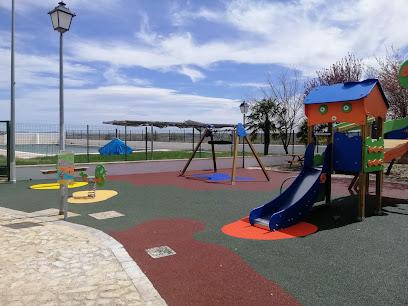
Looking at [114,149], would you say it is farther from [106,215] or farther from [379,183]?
[379,183]

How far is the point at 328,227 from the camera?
5.95m

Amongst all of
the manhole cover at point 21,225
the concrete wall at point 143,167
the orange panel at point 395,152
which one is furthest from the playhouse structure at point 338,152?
the concrete wall at point 143,167

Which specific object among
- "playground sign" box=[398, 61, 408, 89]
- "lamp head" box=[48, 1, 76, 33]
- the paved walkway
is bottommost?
the paved walkway

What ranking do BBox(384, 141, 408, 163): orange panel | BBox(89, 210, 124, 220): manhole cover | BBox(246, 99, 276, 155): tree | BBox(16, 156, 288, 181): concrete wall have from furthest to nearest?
BBox(246, 99, 276, 155): tree
BBox(16, 156, 288, 181): concrete wall
BBox(384, 141, 408, 163): orange panel
BBox(89, 210, 124, 220): manhole cover

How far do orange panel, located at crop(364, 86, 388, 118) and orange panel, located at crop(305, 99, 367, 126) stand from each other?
0.13 metres

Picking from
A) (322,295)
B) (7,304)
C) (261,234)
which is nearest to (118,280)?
(7,304)

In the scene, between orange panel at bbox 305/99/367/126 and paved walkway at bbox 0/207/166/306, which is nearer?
paved walkway at bbox 0/207/166/306

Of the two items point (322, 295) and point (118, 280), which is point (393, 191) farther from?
point (118, 280)

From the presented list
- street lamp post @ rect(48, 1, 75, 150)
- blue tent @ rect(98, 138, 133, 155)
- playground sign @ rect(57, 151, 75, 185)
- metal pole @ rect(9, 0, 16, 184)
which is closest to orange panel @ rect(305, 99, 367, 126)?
playground sign @ rect(57, 151, 75, 185)

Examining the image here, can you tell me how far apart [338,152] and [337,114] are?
2.70 feet

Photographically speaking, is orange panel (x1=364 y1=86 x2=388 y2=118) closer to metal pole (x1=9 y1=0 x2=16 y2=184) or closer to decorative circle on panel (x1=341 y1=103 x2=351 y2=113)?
decorative circle on panel (x1=341 y1=103 x2=351 y2=113)

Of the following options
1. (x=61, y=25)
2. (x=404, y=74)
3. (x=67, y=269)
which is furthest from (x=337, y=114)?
(x=61, y=25)

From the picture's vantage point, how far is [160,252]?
4531mm

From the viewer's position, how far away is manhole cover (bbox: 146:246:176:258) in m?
4.41
